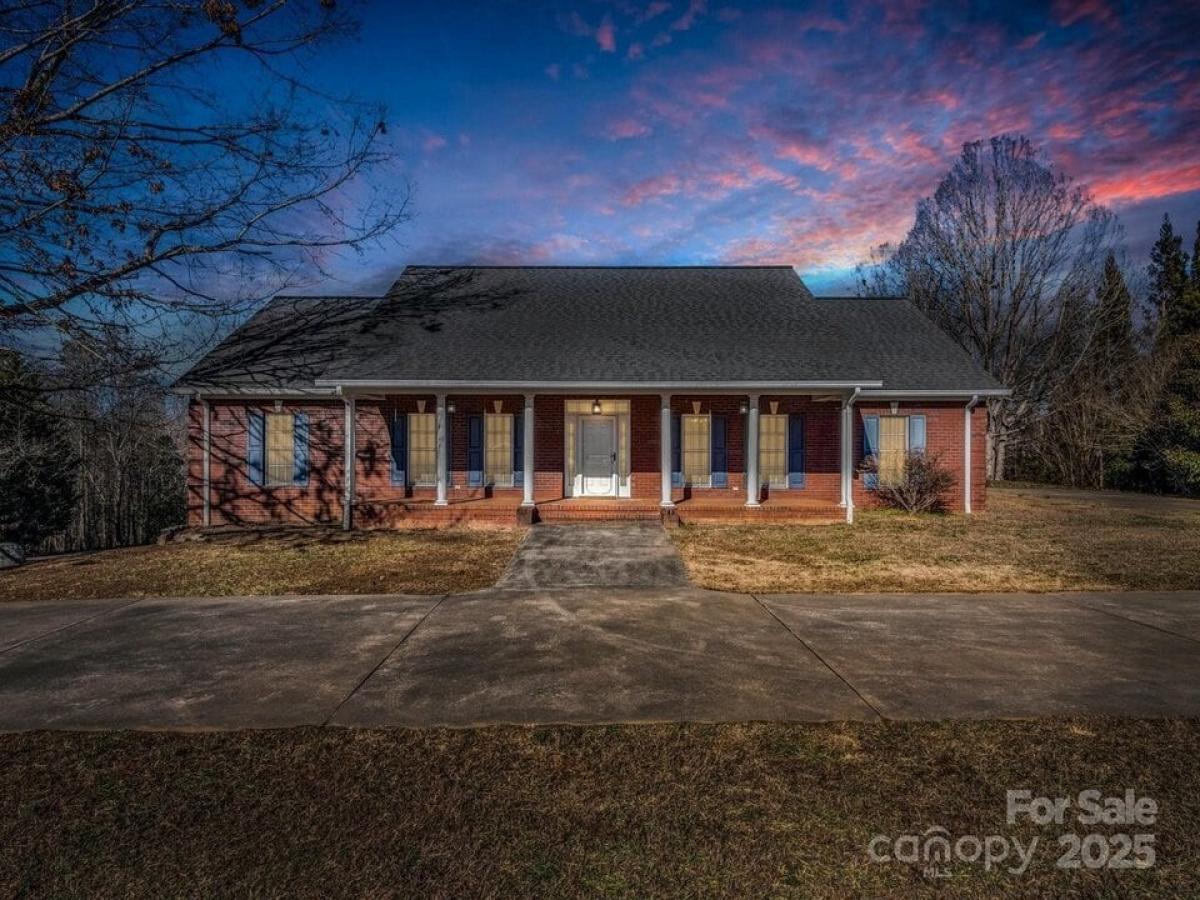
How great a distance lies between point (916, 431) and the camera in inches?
566

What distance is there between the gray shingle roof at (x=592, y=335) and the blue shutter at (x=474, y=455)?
71.8 inches

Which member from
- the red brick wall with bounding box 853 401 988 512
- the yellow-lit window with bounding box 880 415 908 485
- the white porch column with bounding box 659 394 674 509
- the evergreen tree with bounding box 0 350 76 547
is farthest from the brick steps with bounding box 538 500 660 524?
the evergreen tree with bounding box 0 350 76 547

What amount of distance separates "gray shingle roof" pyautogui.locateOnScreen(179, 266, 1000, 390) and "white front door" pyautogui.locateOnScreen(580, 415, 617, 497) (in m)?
1.86

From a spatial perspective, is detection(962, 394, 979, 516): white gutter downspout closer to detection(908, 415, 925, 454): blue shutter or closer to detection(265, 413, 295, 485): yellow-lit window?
detection(908, 415, 925, 454): blue shutter

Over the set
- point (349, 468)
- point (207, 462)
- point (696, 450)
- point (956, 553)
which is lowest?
point (956, 553)

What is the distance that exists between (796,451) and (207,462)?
13.9 meters

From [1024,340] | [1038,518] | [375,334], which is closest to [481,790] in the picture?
[375,334]

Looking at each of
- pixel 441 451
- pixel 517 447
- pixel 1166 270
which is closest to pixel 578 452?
pixel 517 447

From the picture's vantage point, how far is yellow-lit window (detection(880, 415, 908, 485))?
1438 cm

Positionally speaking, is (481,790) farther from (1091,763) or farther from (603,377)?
(603,377)

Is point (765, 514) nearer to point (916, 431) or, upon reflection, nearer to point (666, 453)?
point (666, 453)

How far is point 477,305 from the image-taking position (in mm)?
15547

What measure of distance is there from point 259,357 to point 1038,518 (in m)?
18.6

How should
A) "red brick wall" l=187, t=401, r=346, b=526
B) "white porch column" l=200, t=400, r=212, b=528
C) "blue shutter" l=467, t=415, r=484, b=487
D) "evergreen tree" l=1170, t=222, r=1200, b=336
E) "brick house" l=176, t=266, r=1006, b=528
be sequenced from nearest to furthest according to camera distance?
"brick house" l=176, t=266, r=1006, b=528, "white porch column" l=200, t=400, r=212, b=528, "red brick wall" l=187, t=401, r=346, b=526, "blue shutter" l=467, t=415, r=484, b=487, "evergreen tree" l=1170, t=222, r=1200, b=336
